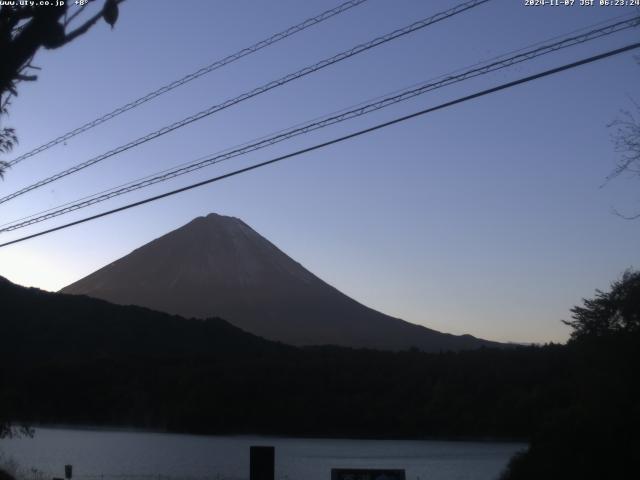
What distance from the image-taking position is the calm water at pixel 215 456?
35500mm

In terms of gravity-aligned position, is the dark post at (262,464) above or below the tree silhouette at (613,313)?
below

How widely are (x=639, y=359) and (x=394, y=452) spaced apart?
28.3 metres

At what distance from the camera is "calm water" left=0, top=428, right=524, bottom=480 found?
35500mm

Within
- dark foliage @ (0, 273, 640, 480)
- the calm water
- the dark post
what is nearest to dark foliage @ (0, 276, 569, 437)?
dark foliage @ (0, 273, 640, 480)

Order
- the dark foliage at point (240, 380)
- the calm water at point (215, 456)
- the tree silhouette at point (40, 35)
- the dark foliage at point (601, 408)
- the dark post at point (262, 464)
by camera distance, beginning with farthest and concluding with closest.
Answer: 1. the dark foliage at point (240, 380)
2. the calm water at point (215, 456)
3. the dark foliage at point (601, 408)
4. the dark post at point (262, 464)
5. the tree silhouette at point (40, 35)

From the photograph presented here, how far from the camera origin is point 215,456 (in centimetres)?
4372

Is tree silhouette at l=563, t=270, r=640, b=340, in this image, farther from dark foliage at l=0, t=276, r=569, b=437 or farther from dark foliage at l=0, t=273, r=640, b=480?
dark foliage at l=0, t=276, r=569, b=437

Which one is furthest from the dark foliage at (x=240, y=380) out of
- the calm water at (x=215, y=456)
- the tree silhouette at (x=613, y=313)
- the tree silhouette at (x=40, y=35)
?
the tree silhouette at (x=40, y=35)

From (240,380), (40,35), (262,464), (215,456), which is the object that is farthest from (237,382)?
(40,35)

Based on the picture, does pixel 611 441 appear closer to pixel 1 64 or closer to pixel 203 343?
pixel 1 64

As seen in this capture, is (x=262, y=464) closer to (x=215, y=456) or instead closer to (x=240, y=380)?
(x=215, y=456)

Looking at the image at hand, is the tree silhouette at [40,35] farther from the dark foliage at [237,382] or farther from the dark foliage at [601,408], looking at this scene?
the dark foliage at [237,382]

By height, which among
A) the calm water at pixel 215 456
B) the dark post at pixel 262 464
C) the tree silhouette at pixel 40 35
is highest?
the tree silhouette at pixel 40 35

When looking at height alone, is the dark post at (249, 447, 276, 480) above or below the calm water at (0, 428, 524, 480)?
above
